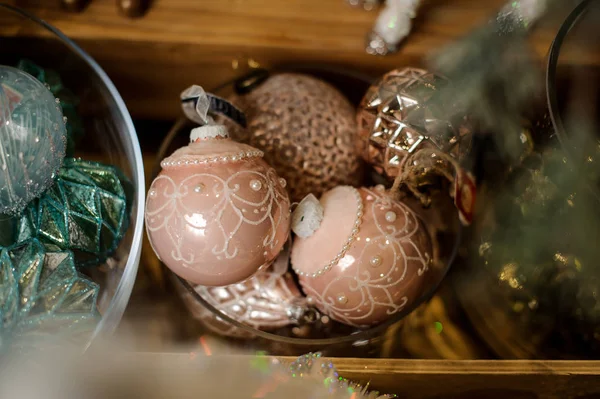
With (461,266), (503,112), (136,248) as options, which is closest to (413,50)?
(503,112)

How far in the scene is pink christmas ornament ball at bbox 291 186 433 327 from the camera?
1.70 ft

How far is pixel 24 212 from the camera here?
0.51 meters

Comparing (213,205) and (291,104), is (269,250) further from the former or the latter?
(291,104)

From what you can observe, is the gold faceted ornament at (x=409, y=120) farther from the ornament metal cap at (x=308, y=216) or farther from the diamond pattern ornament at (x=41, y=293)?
the diamond pattern ornament at (x=41, y=293)

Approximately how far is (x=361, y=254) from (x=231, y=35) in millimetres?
347

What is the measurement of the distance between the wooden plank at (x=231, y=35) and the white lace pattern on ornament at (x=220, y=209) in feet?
0.81

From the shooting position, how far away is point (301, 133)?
571 millimetres

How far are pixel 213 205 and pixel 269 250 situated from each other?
0.25 ft

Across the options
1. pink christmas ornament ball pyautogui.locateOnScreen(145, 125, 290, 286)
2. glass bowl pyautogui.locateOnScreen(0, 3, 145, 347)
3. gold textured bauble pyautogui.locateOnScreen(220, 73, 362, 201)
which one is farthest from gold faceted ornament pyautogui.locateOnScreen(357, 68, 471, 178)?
glass bowl pyautogui.locateOnScreen(0, 3, 145, 347)

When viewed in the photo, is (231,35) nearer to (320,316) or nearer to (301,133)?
(301,133)

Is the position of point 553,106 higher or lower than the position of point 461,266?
higher

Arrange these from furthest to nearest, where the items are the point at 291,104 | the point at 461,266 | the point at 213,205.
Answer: the point at 461,266, the point at 291,104, the point at 213,205

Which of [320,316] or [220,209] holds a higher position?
[220,209]

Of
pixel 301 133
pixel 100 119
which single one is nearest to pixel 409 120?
pixel 301 133
